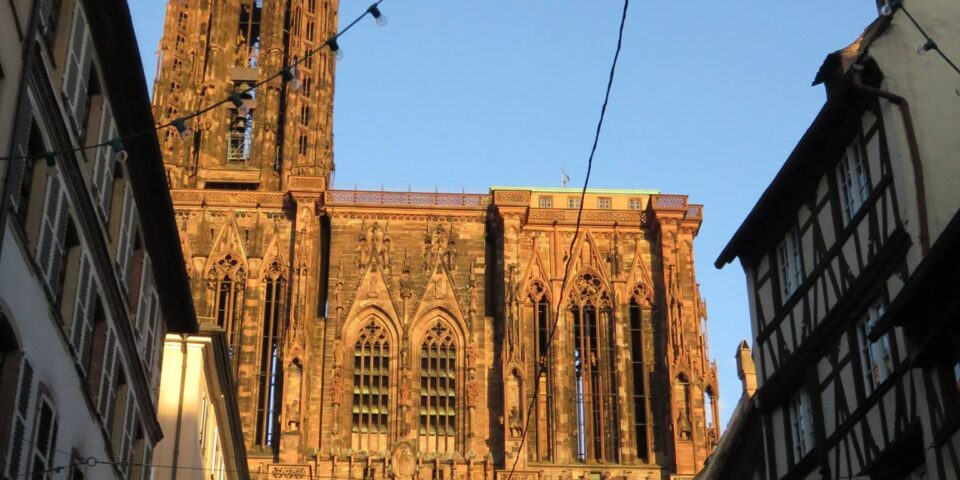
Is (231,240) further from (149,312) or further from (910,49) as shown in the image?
(910,49)

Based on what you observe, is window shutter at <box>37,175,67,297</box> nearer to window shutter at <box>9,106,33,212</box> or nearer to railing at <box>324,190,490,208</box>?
window shutter at <box>9,106,33,212</box>

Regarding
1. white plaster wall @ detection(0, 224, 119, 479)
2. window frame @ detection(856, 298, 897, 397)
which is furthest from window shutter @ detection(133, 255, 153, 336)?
window frame @ detection(856, 298, 897, 397)

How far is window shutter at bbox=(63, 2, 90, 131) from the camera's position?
21656 millimetres

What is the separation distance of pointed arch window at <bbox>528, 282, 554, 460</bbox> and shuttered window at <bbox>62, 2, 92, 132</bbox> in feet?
127

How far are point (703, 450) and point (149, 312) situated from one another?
1367 inches

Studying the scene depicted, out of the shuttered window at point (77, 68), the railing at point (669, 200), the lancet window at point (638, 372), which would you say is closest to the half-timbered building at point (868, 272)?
the shuttered window at point (77, 68)

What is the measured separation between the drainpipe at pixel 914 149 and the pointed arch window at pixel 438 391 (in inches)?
1545

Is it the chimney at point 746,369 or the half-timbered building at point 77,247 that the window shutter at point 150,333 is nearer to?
the half-timbered building at point 77,247

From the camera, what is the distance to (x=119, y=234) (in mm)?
25922

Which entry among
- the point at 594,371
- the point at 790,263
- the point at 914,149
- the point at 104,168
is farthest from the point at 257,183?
the point at 914,149

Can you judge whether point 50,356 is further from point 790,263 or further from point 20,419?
point 790,263

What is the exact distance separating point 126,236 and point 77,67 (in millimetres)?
4856

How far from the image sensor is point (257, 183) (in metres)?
67.9

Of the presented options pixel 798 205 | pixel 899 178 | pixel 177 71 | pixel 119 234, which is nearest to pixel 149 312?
pixel 119 234
